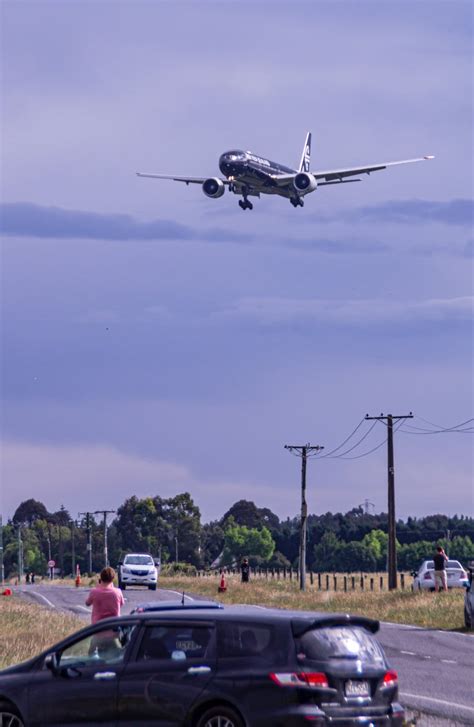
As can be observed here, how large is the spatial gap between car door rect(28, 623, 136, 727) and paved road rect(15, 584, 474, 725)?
467 cm

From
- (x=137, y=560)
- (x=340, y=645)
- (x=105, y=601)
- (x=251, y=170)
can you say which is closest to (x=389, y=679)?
(x=340, y=645)

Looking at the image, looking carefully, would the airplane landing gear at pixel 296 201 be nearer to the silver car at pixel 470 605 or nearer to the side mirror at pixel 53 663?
the silver car at pixel 470 605

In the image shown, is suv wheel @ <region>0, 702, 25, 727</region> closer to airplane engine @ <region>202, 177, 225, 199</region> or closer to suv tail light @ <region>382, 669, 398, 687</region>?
suv tail light @ <region>382, 669, 398, 687</region>

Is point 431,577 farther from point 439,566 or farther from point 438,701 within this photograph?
point 438,701

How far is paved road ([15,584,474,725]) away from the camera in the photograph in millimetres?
16344

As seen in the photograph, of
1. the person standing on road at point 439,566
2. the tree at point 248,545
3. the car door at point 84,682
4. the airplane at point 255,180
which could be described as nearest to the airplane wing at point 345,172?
the airplane at point 255,180

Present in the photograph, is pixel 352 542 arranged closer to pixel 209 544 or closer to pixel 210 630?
pixel 209 544

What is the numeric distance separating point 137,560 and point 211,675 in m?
45.5

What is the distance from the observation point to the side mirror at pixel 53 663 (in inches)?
465

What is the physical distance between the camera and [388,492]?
188 ft

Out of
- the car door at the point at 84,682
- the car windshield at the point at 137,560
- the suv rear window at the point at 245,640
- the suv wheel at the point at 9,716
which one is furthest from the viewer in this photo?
the car windshield at the point at 137,560

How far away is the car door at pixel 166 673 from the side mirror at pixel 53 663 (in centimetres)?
63

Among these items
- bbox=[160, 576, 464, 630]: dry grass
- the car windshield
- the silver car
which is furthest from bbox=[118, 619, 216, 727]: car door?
the car windshield

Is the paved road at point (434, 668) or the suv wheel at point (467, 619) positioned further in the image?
the suv wheel at point (467, 619)
